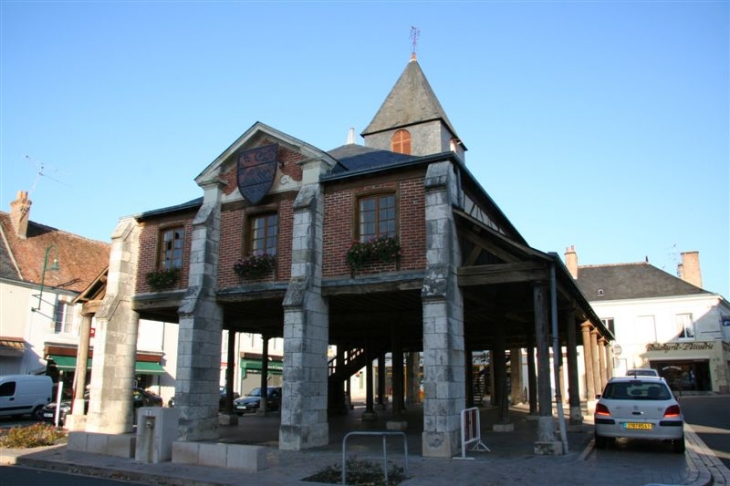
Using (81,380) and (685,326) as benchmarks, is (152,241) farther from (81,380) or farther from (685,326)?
(685,326)

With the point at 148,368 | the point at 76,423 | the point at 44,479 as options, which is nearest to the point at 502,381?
the point at 44,479

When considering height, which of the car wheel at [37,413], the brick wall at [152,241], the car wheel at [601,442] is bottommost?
the car wheel at [37,413]

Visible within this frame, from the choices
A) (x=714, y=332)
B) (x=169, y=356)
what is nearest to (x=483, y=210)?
(x=169, y=356)

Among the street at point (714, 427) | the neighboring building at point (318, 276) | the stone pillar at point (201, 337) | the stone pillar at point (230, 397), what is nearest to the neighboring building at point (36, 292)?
the stone pillar at point (230, 397)

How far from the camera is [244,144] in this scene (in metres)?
15.7

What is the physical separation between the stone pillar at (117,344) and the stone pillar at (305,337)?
635 centimetres

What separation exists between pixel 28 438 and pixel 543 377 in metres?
11.5

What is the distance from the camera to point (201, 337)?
14797 millimetres

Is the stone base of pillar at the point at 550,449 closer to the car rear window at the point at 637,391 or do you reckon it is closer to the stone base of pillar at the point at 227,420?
the car rear window at the point at 637,391

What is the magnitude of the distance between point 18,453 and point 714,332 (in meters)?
39.7

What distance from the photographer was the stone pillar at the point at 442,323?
37.3 ft

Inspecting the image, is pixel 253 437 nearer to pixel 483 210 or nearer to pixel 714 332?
pixel 483 210

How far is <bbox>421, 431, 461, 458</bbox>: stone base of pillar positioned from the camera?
11141 mm

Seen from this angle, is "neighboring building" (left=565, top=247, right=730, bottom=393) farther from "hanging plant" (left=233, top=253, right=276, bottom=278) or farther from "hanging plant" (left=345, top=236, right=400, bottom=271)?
"hanging plant" (left=233, top=253, right=276, bottom=278)
